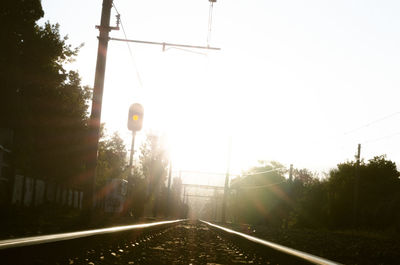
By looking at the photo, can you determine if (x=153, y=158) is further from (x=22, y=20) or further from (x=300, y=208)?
(x=22, y=20)

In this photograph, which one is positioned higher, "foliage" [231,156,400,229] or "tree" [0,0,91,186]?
"tree" [0,0,91,186]

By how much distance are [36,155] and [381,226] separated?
25840 mm

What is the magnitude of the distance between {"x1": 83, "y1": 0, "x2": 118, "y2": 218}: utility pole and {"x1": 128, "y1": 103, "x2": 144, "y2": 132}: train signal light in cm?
125

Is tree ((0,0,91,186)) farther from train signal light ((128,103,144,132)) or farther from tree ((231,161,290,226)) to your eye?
tree ((231,161,290,226))

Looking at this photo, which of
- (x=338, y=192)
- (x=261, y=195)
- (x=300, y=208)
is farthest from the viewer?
(x=261, y=195)

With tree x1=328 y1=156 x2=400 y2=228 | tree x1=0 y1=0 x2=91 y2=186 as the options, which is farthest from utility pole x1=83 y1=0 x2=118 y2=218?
tree x1=328 y1=156 x2=400 y2=228

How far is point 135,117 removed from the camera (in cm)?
1348

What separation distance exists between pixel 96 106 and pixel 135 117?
4.80ft

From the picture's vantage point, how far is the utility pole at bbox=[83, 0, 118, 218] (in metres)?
12.1

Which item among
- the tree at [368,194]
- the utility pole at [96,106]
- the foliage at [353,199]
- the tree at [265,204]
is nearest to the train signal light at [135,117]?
the utility pole at [96,106]

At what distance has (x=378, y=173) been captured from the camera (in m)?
42.2

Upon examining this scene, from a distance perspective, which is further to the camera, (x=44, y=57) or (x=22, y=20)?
(x=44, y=57)

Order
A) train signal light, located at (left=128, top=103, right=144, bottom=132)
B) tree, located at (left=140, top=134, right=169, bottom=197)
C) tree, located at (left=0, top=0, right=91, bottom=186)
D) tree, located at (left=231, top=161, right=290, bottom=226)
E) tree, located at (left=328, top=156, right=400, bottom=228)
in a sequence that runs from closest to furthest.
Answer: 1. train signal light, located at (left=128, top=103, right=144, bottom=132)
2. tree, located at (left=0, top=0, right=91, bottom=186)
3. tree, located at (left=328, top=156, right=400, bottom=228)
4. tree, located at (left=231, top=161, right=290, bottom=226)
5. tree, located at (left=140, top=134, right=169, bottom=197)

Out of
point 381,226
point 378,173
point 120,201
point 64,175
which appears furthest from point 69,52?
point 378,173
